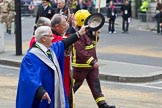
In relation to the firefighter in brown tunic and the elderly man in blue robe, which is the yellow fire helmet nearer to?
the firefighter in brown tunic

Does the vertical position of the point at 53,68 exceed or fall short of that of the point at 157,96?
it exceeds it

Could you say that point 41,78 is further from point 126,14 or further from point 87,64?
point 126,14

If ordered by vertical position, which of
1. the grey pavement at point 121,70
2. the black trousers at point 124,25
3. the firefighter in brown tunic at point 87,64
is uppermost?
the firefighter in brown tunic at point 87,64

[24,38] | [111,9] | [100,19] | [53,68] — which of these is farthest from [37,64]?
[111,9]

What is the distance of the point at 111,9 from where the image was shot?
2812 cm

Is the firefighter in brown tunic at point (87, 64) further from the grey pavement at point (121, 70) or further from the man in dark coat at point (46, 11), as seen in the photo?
the man in dark coat at point (46, 11)

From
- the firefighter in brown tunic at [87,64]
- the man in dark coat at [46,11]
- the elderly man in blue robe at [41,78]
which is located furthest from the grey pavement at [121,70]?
the elderly man in blue robe at [41,78]

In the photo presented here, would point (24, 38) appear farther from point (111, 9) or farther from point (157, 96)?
point (157, 96)

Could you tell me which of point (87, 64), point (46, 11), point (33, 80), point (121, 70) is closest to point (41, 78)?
point (33, 80)

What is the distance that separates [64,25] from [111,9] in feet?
69.0

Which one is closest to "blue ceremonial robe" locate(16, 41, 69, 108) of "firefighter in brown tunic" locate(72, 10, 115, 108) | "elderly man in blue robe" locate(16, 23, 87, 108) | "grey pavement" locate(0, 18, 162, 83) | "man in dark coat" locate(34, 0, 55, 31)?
"elderly man in blue robe" locate(16, 23, 87, 108)

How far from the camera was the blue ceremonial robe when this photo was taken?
6129mm

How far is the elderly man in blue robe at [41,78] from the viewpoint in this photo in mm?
6133

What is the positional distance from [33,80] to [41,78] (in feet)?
0.42
